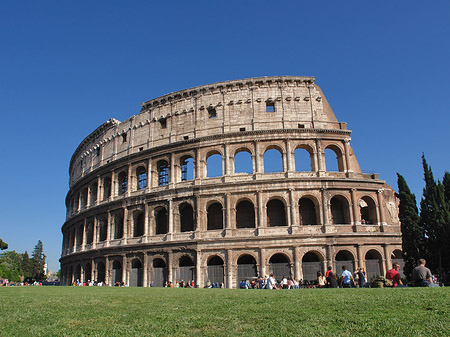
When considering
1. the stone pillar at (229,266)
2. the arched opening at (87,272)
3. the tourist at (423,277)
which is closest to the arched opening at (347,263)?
the stone pillar at (229,266)

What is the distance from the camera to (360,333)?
5828mm

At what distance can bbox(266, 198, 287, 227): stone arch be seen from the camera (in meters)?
28.5

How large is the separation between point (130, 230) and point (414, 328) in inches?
1091

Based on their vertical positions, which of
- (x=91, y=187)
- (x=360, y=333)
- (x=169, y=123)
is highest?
(x=169, y=123)

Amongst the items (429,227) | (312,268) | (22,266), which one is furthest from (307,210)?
(22,266)

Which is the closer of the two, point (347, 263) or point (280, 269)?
point (280, 269)

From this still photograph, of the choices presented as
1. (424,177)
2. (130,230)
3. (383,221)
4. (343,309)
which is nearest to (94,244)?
(130,230)

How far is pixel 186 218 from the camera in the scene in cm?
3016

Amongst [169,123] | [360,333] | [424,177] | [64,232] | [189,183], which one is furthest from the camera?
[64,232]

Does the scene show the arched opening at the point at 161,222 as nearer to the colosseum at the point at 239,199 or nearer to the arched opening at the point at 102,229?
the colosseum at the point at 239,199

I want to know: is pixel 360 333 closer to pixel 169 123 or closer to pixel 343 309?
pixel 343 309

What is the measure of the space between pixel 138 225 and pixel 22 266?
240ft

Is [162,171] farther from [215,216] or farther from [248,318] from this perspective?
[248,318]

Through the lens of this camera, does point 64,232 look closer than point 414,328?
No
